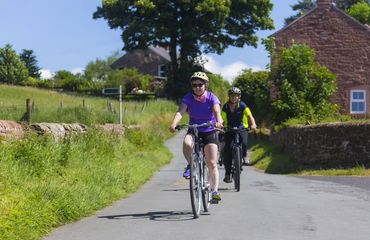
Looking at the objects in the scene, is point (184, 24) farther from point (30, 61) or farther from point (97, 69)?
point (30, 61)

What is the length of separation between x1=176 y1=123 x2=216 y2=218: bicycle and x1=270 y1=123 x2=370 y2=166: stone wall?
9.80m

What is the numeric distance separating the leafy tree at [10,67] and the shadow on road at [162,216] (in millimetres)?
77914

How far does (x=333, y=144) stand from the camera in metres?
18.2

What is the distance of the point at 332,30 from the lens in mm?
35531

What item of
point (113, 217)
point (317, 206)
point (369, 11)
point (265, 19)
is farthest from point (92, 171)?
point (369, 11)

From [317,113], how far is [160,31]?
26.7m

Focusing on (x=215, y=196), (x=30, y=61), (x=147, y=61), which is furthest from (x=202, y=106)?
(x=30, y=61)

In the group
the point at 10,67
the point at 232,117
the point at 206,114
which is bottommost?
the point at 232,117

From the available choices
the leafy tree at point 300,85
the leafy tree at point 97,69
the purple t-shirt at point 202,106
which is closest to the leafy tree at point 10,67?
the leafy tree at point 97,69

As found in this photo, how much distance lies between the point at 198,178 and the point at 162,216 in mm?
700

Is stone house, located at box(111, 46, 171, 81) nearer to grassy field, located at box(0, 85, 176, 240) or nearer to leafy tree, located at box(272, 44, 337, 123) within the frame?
leafy tree, located at box(272, 44, 337, 123)

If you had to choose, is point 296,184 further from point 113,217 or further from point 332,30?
point 332,30

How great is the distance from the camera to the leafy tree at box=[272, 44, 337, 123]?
81.5 ft

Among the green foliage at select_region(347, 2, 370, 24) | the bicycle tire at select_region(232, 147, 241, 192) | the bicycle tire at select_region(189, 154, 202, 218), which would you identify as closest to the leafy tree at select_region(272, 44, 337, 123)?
the bicycle tire at select_region(232, 147, 241, 192)
